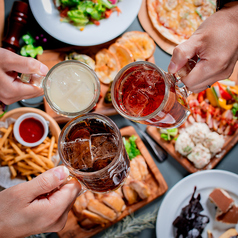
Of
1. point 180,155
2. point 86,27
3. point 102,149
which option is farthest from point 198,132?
point 86,27

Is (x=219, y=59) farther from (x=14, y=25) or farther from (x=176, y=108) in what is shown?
(x=14, y=25)

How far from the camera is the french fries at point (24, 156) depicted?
2.07 m

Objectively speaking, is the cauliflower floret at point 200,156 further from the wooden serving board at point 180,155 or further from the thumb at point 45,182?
the thumb at point 45,182

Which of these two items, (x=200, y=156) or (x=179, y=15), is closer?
(x=200, y=156)

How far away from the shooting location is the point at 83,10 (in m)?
2.37

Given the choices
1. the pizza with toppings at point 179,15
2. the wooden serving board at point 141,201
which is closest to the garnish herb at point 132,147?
the wooden serving board at point 141,201

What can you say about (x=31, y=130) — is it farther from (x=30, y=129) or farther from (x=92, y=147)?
(x=92, y=147)

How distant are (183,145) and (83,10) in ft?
5.76

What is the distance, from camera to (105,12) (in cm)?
245

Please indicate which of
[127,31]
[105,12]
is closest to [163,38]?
[127,31]

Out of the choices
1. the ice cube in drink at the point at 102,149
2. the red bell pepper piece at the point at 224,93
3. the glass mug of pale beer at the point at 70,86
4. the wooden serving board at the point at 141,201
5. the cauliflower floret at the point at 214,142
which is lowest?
the wooden serving board at the point at 141,201

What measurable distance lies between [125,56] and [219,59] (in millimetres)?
1191

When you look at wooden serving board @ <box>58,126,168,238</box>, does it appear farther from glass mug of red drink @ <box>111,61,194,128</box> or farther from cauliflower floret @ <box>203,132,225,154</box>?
glass mug of red drink @ <box>111,61,194,128</box>

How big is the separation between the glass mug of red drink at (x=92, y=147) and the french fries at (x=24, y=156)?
82cm
